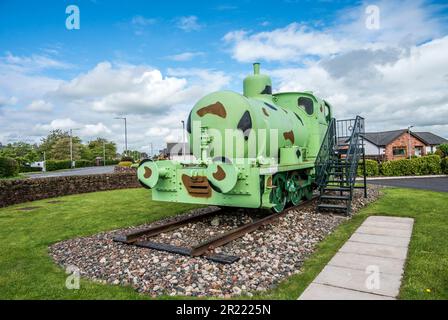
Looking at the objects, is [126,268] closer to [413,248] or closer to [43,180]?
[413,248]

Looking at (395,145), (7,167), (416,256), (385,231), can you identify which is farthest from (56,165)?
(416,256)

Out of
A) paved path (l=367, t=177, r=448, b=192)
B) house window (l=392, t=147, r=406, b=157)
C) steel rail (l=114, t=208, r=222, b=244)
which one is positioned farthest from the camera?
A: house window (l=392, t=147, r=406, b=157)

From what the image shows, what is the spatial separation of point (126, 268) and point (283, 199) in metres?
Answer: 4.64

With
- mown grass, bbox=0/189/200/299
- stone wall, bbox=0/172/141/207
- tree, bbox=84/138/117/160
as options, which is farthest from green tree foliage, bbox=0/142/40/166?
mown grass, bbox=0/189/200/299

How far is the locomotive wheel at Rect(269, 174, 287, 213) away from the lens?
7.57 meters

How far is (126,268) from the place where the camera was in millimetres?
4918

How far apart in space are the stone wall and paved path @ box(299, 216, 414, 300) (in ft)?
41.1

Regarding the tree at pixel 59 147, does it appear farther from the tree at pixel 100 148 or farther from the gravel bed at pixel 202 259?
the gravel bed at pixel 202 259

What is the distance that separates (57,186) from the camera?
1483 cm

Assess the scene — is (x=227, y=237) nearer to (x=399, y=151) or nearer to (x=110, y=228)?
(x=110, y=228)

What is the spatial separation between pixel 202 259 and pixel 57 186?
12.2m

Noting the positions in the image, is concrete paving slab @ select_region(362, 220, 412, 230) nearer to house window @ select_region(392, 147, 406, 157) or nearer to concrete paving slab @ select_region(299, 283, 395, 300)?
concrete paving slab @ select_region(299, 283, 395, 300)

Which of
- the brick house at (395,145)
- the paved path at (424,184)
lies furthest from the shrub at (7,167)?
the brick house at (395,145)
